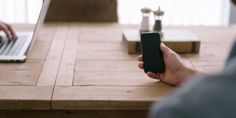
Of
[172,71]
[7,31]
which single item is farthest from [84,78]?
[7,31]

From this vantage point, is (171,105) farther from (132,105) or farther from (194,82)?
(132,105)

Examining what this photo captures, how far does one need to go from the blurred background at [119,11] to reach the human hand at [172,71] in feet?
2.76

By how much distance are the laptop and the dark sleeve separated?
972 millimetres

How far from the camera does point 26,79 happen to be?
1.16m

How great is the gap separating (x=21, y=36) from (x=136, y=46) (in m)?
0.51

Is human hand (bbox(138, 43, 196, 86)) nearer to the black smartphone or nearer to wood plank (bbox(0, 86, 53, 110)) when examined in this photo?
the black smartphone

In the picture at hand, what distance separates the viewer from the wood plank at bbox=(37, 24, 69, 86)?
116cm

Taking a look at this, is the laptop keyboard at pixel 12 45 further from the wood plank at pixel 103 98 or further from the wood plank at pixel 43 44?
the wood plank at pixel 103 98

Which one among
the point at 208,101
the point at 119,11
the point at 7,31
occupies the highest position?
the point at 208,101

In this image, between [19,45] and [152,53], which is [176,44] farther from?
[19,45]

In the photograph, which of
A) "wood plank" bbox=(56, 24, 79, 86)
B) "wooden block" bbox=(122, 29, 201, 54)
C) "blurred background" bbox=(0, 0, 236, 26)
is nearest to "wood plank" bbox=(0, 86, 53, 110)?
"wood plank" bbox=(56, 24, 79, 86)

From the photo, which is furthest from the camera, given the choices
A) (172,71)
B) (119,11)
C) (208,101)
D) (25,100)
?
(119,11)

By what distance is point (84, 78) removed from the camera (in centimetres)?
118

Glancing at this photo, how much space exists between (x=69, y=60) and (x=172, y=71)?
15.6 inches
